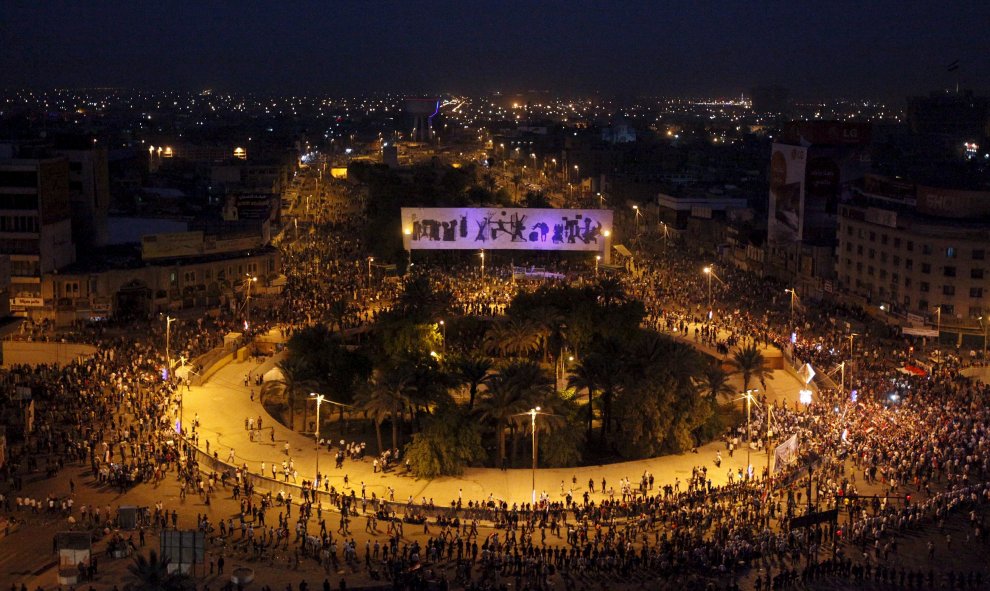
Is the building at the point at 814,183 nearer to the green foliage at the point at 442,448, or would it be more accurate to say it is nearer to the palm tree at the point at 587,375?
the palm tree at the point at 587,375

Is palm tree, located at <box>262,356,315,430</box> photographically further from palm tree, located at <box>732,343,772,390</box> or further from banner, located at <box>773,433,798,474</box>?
banner, located at <box>773,433,798,474</box>

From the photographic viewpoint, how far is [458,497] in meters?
40.5

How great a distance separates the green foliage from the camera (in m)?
42.6

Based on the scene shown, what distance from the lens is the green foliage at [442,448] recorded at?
1677 inches

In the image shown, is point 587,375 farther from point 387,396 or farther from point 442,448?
point 387,396

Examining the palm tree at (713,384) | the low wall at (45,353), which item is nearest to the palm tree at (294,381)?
the low wall at (45,353)

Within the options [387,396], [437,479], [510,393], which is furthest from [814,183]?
[437,479]

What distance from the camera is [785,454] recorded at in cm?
4172

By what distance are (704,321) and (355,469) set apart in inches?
1250

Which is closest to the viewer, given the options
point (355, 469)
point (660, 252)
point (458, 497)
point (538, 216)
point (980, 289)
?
point (458, 497)

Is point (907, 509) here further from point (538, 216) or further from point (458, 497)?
point (538, 216)

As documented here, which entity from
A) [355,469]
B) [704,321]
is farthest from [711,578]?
[704,321]

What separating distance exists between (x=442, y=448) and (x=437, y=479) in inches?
48.6

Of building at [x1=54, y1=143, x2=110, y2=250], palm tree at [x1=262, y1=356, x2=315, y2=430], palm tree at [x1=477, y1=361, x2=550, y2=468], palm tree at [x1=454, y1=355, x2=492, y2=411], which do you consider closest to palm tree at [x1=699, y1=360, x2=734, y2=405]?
palm tree at [x1=477, y1=361, x2=550, y2=468]
